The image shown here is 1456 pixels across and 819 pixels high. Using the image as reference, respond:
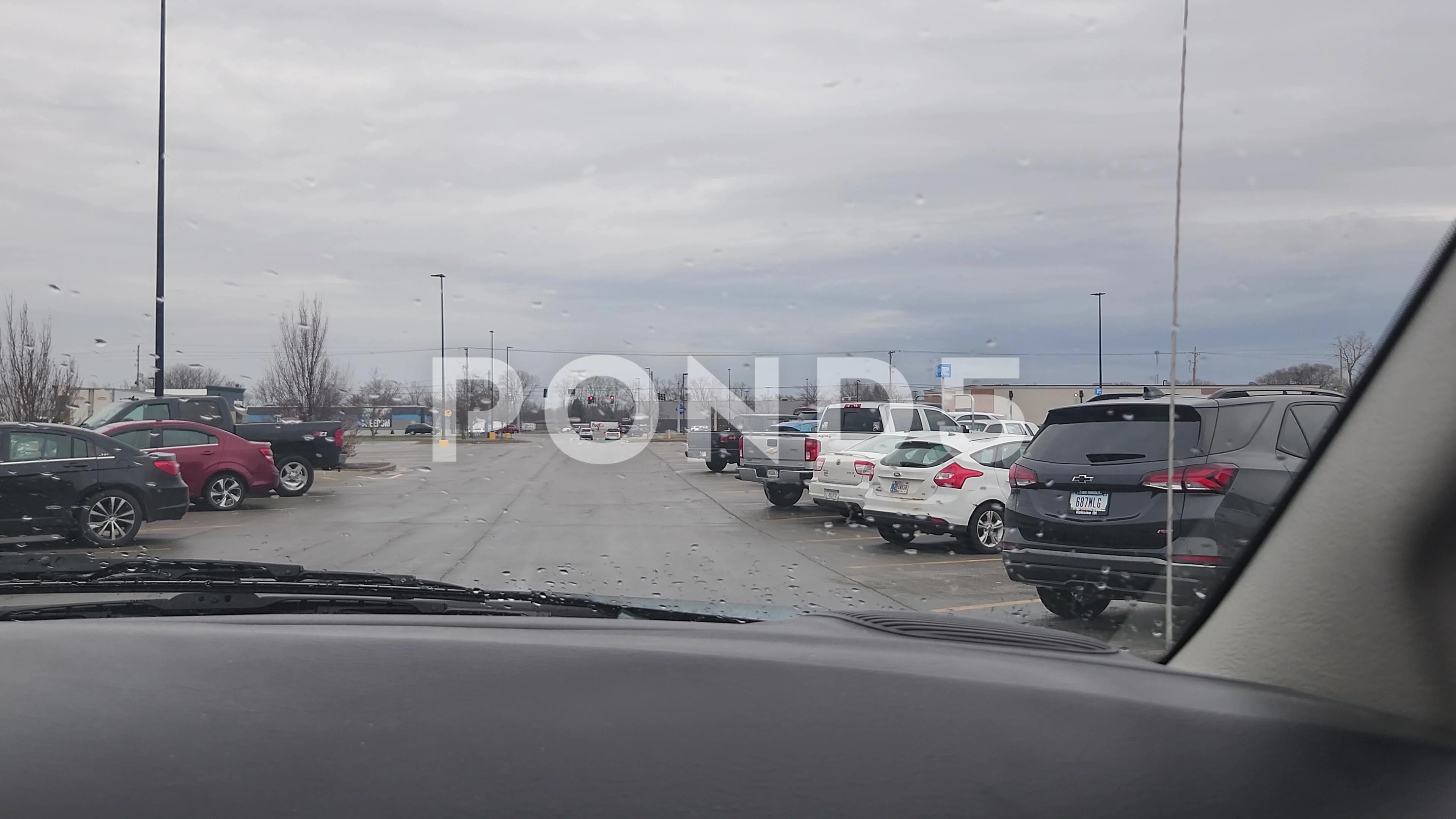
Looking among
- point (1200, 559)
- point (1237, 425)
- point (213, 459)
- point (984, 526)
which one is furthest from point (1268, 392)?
point (213, 459)

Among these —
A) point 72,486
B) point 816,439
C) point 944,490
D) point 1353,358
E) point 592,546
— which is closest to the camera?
point 1353,358

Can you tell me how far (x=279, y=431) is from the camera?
8.69 meters

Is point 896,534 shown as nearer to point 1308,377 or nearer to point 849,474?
point 849,474

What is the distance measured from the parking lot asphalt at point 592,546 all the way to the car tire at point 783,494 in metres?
1.30

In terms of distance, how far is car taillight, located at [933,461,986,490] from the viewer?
11.0m

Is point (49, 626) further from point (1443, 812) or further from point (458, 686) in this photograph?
point (1443, 812)

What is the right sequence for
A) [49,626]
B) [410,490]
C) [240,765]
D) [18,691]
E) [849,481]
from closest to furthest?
[240,765] → [18,691] → [49,626] → [410,490] → [849,481]

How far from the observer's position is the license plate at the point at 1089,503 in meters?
4.37

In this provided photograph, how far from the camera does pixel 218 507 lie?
8.56 metres

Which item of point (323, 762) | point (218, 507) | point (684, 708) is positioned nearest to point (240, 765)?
point (323, 762)

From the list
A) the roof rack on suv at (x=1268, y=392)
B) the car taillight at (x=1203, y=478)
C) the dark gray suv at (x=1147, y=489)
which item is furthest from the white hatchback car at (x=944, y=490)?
the roof rack on suv at (x=1268, y=392)

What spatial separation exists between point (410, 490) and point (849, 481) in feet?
19.1

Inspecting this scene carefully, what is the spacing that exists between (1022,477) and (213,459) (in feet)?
22.9

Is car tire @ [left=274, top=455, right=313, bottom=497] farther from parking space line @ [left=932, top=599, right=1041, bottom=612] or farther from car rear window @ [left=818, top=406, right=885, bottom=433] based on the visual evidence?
car rear window @ [left=818, top=406, right=885, bottom=433]
